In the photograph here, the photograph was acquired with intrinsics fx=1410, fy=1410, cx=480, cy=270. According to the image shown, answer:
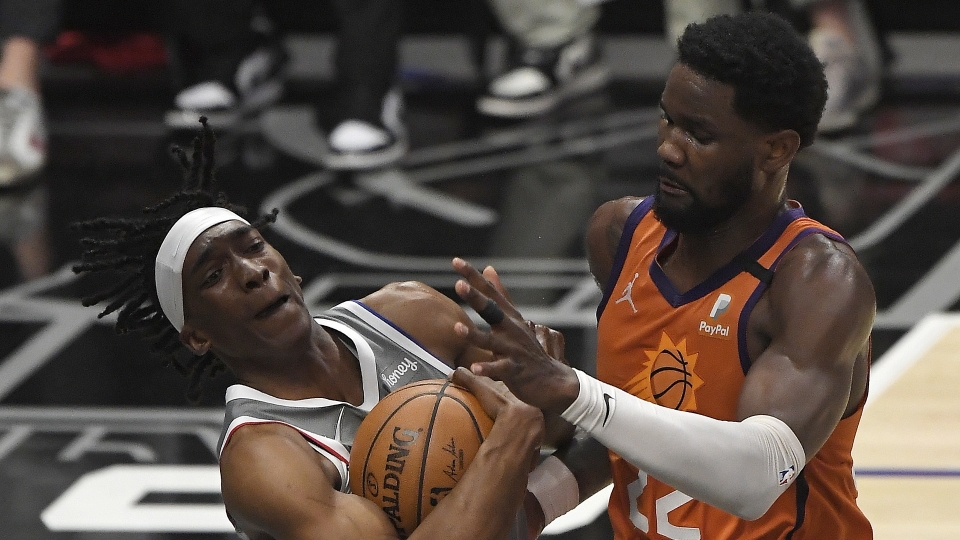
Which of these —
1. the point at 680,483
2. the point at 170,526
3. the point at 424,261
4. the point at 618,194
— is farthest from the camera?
the point at 618,194

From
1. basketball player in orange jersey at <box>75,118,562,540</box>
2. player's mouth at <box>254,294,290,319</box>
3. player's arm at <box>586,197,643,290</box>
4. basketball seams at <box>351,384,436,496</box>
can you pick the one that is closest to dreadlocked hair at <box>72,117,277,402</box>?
basketball player in orange jersey at <box>75,118,562,540</box>

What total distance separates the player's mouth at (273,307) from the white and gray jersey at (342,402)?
0.16 m

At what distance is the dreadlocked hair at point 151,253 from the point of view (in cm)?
323

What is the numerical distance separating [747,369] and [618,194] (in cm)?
413

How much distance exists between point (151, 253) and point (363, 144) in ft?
14.3

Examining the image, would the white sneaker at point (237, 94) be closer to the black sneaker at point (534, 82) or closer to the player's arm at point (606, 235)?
the black sneaker at point (534, 82)

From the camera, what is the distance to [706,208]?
289cm

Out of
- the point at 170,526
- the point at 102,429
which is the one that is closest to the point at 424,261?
the point at 102,429

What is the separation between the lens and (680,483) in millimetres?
2645

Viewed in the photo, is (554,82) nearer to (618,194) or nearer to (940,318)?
(618,194)

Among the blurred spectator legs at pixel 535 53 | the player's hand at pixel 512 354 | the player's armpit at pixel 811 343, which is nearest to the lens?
the player's hand at pixel 512 354

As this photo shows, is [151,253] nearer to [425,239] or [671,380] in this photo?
[671,380]

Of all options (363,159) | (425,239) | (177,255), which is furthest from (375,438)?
(363,159)

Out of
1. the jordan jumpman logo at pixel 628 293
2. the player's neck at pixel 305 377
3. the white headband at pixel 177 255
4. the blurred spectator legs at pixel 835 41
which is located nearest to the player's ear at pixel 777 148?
the jordan jumpman logo at pixel 628 293
